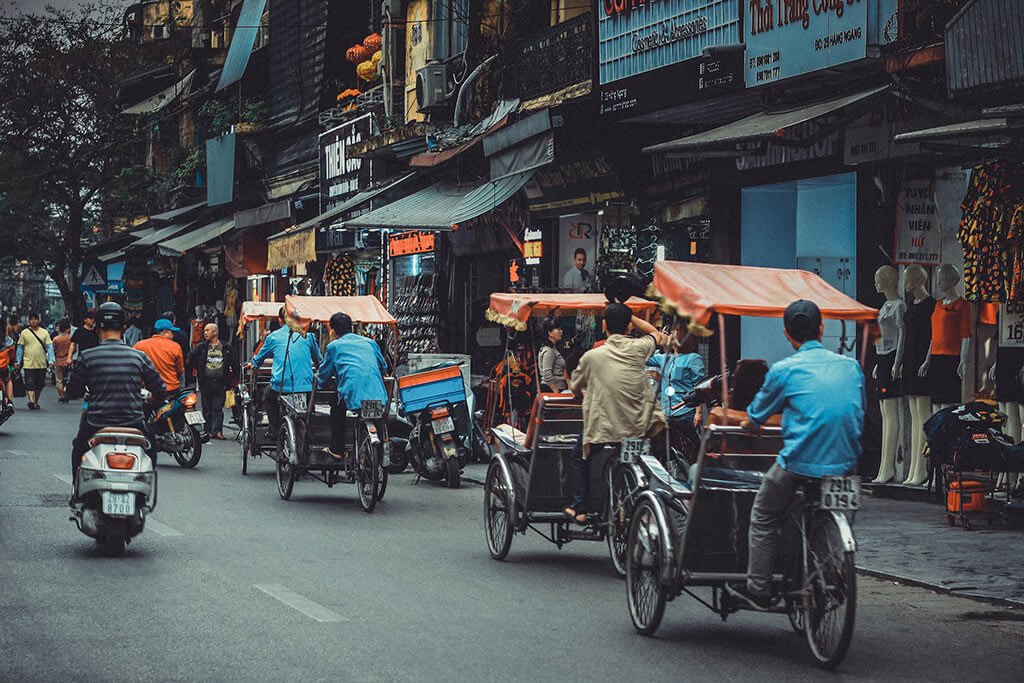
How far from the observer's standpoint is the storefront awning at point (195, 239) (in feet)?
119

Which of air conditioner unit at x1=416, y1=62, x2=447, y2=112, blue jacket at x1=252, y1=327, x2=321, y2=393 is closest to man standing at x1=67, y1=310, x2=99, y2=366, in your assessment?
air conditioner unit at x1=416, y1=62, x2=447, y2=112

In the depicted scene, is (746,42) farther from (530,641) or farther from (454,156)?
(530,641)

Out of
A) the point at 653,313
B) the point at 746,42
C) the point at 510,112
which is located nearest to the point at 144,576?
the point at 653,313

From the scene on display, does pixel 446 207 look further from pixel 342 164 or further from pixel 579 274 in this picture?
pixel 342 164

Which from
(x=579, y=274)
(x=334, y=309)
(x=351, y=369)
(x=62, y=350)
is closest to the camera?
(x=351, y=369)

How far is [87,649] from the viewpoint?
23.9 feet

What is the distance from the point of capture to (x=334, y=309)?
16.8 meters

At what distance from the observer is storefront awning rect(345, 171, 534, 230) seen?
20594mm

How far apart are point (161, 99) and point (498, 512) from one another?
123ft

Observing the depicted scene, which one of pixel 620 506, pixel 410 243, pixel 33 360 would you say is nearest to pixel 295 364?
pixel 620 506

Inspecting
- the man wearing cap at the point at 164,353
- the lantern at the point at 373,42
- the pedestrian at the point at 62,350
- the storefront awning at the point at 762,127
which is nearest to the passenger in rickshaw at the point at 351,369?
the storefront awning at the point at 762,127

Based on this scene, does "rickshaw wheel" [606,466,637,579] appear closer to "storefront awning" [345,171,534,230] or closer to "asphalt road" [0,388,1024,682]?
"asphalt road" [0,388,1024,682]

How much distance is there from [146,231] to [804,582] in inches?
1583

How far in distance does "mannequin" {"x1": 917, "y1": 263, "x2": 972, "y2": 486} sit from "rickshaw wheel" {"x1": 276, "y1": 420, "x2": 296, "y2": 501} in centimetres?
607
